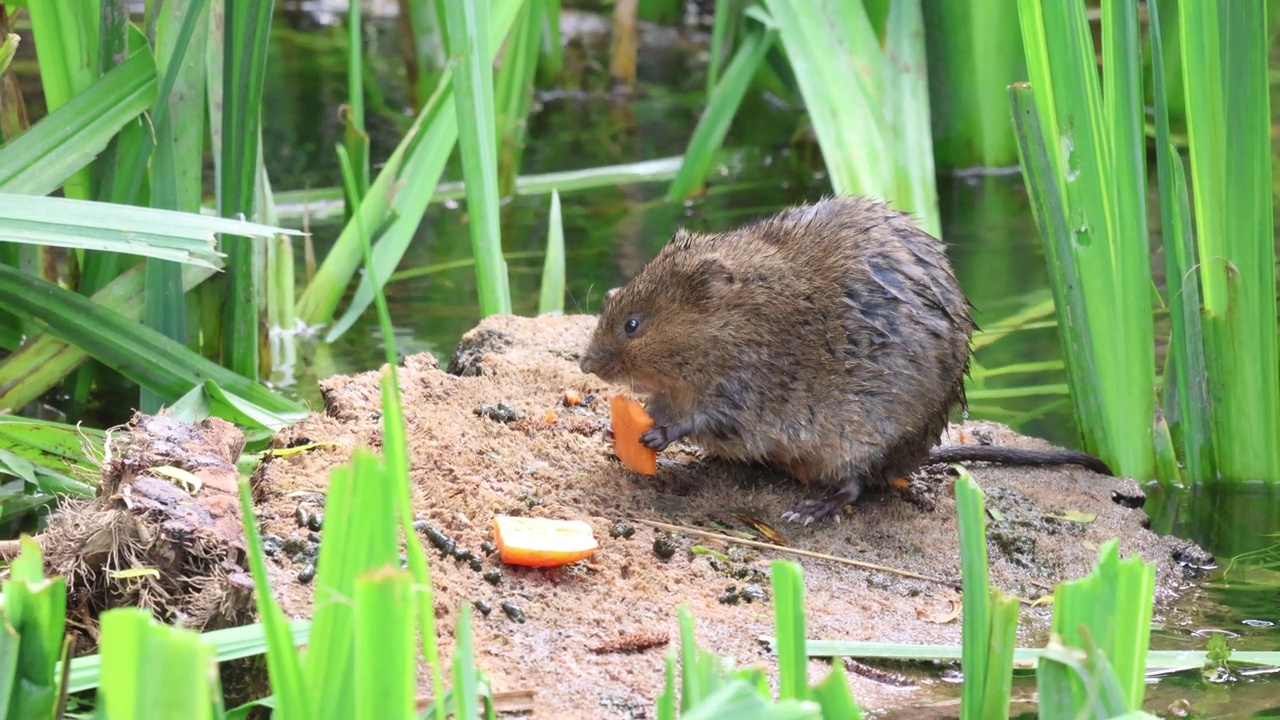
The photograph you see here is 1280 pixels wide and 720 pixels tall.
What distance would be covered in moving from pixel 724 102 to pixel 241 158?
2440 mm

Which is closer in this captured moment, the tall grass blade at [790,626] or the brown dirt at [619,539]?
the tall grass blade at [790,626]

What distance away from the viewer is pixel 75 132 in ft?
12.4

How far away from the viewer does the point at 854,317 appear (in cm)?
361

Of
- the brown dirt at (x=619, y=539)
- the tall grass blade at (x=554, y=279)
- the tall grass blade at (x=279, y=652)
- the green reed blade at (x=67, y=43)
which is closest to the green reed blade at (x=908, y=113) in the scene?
the tall grass blade at (x=554, y=279)

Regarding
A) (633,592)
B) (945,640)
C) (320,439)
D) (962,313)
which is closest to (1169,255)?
(962,313)

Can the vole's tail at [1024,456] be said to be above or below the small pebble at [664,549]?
above

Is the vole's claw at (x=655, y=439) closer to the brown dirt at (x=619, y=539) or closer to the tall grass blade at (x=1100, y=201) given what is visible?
the brown dirt at (x=619, y=539)

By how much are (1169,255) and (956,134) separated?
3638 millimetres

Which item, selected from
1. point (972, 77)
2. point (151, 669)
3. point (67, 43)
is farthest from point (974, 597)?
point (972, 77)

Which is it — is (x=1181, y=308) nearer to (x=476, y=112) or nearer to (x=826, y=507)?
(x=826, y=507)

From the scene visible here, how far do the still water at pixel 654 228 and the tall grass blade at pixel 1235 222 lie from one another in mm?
176

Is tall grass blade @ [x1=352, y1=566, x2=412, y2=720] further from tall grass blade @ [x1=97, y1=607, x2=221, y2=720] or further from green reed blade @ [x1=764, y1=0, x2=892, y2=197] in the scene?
green reed blade @ [x1=764, y1=0, x2=892, y2=197]

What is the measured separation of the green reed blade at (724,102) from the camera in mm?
5984

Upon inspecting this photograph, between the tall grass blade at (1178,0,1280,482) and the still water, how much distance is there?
18cm
